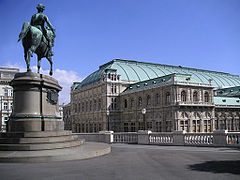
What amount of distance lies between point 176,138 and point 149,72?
222 ft

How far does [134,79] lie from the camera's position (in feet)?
286

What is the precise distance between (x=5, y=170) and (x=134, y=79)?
7700 cm

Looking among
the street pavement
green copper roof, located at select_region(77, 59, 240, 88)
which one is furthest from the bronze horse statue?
green copper roof, located at select_region(77, 59, 240, 88)

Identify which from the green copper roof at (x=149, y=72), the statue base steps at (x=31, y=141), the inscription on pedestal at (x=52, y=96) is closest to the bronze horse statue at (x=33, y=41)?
the inscription on pedestal at (x=52, y=96)

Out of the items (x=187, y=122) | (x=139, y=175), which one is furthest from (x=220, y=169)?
(x=187, y=122)

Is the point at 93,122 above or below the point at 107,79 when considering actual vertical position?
below

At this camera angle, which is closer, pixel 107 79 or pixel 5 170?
pixel 5 170

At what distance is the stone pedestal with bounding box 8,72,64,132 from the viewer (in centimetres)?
1630

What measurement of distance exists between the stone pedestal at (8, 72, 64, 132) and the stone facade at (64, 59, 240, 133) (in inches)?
1679

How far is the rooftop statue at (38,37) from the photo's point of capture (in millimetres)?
18391

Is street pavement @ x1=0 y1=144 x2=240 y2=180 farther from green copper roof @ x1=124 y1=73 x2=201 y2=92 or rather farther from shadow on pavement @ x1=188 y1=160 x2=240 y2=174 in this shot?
green copper roof @ x1=124 y1=73 x2=201 y2=92

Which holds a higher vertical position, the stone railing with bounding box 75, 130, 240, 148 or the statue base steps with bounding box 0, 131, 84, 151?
the statue base steps with bounding box 0, 131, 84, 151

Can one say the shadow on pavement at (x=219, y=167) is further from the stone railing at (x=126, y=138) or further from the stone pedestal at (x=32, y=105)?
the stone railing at (x=126, y=138)

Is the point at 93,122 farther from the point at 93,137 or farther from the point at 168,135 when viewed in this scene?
the point at 168,135
